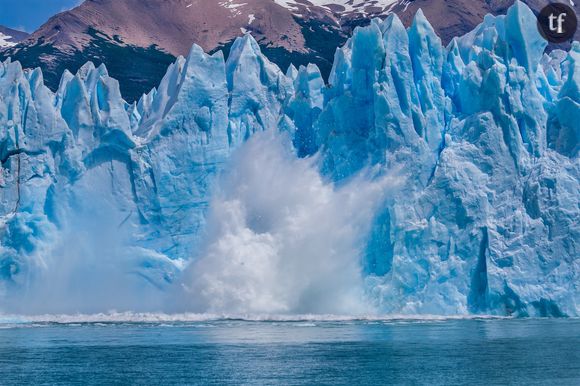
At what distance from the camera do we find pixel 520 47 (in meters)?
38.6

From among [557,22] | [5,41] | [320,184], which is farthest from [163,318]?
[5,41]

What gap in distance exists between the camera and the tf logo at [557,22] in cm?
4344

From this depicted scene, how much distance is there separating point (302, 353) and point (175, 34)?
39473 millimetres

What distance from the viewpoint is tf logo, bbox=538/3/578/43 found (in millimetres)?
43438

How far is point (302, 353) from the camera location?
2692 centimetres

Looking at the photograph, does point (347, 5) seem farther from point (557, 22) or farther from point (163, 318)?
point (163, 318)

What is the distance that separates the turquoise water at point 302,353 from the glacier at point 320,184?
1.74 metres

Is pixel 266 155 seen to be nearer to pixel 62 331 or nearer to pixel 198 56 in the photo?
pixel 198 56

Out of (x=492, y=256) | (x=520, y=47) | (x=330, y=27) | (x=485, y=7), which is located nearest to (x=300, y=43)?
(x=330, y=27)

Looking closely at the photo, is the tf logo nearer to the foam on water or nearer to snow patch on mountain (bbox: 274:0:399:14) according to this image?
the foam on water

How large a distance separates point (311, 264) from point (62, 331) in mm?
8903

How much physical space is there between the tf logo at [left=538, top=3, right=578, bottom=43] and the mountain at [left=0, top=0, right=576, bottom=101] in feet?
17.7

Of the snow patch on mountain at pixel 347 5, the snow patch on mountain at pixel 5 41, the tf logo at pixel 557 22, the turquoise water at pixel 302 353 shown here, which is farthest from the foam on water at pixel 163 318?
the snow patch on mountain at pixel 347 5

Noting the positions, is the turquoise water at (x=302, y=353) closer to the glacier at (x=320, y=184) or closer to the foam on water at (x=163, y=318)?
the foam on water at (x=163, y=318)
